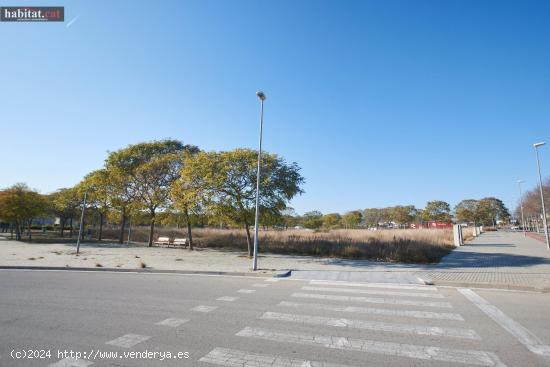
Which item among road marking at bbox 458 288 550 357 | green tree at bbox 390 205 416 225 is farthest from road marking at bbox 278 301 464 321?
green tree at bbox 390 205 416 225

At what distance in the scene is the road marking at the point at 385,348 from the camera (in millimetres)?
4492

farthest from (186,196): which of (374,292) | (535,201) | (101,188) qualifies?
(535,201)

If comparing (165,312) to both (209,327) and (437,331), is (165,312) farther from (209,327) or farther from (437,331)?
(437,331)

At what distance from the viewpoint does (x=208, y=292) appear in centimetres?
904

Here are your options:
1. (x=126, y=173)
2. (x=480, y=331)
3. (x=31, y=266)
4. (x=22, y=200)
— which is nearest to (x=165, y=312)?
(x=480, y=331)

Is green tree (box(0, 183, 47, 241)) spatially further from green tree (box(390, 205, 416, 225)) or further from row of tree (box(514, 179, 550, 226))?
green tree (box(390, 205, 416, 225))

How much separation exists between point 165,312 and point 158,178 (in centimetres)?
2358

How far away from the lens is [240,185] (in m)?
19.3

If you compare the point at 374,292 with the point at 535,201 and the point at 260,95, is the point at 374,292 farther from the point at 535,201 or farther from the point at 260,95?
the point at 535,201

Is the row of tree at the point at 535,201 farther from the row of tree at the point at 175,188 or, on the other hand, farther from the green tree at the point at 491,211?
the row of tree at the point at 175,188

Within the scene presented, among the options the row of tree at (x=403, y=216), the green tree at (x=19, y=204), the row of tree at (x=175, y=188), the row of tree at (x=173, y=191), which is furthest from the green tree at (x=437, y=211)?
the green tree at (x=19, y=204)

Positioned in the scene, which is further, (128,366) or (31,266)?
(31,266)

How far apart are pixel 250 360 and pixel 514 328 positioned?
16.5 ft

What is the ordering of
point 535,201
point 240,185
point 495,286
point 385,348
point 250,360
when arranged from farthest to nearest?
1. point 535,201
2. point 240,185
3. point 495,286
4. point 385,348
5. point 250,360
